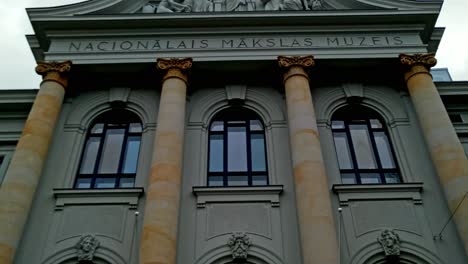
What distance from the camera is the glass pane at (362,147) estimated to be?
13.8m

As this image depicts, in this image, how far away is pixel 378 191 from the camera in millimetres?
12477

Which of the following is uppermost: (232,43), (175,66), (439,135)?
(232,43)

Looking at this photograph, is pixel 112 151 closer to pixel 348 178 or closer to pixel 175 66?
pixel 175 66

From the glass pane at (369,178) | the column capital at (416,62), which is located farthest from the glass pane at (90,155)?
the column capital at (416,62)

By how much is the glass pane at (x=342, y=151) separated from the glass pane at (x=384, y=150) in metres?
0.97

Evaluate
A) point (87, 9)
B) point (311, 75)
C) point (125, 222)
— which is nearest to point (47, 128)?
point (125, 222)

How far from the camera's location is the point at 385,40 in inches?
611

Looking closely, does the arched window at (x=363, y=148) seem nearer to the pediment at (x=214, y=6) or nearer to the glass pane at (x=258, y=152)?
the glass pane at (x=258, y=152)

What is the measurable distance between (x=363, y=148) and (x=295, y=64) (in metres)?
3.42

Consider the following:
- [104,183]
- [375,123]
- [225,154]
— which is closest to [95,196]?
[104,183]

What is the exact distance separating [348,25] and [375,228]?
727 cm

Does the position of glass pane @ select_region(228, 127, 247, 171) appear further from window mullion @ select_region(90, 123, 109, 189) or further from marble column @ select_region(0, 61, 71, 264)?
marble column @ select_region(0, 61, 71, 264)

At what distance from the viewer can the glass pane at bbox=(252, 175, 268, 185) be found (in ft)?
43.3

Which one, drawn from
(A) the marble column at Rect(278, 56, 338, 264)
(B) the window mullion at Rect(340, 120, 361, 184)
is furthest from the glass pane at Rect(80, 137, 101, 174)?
(B) the window mullion at Rect(340, 120, 361, 184)
